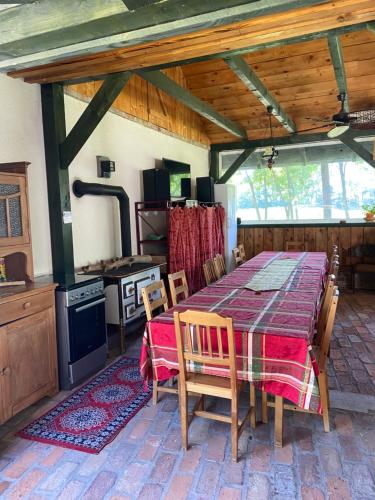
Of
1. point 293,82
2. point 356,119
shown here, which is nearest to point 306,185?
point 293,82

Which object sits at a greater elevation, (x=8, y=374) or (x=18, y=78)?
(x=18, y=78)

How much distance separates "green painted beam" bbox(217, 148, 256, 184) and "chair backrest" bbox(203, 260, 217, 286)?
Result: 3.38 m

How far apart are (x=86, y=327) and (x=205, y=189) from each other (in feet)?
12.6

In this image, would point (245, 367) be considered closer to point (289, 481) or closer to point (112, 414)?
point (289, 481)

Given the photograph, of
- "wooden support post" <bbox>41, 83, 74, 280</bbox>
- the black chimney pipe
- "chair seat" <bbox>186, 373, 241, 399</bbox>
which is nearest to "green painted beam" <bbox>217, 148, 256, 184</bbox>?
the black chimney pipe

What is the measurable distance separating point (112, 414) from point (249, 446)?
0.98 meters

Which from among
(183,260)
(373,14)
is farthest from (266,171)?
(373,14)

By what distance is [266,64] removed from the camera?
523cm

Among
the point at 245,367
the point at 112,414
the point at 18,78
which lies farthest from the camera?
the point at 18,78

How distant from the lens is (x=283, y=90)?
18.6 ft

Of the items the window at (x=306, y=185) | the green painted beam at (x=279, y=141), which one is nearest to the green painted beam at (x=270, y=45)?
the green painted beam at (x=279, y=141)

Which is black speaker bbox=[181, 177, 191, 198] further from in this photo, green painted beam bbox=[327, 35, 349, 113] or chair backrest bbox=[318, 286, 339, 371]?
chair backrest bbox=[318, 286, 339, 371]

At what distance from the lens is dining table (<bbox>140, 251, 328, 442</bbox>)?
6.33ft

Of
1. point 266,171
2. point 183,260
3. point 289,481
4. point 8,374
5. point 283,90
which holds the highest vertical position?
point 283,90
